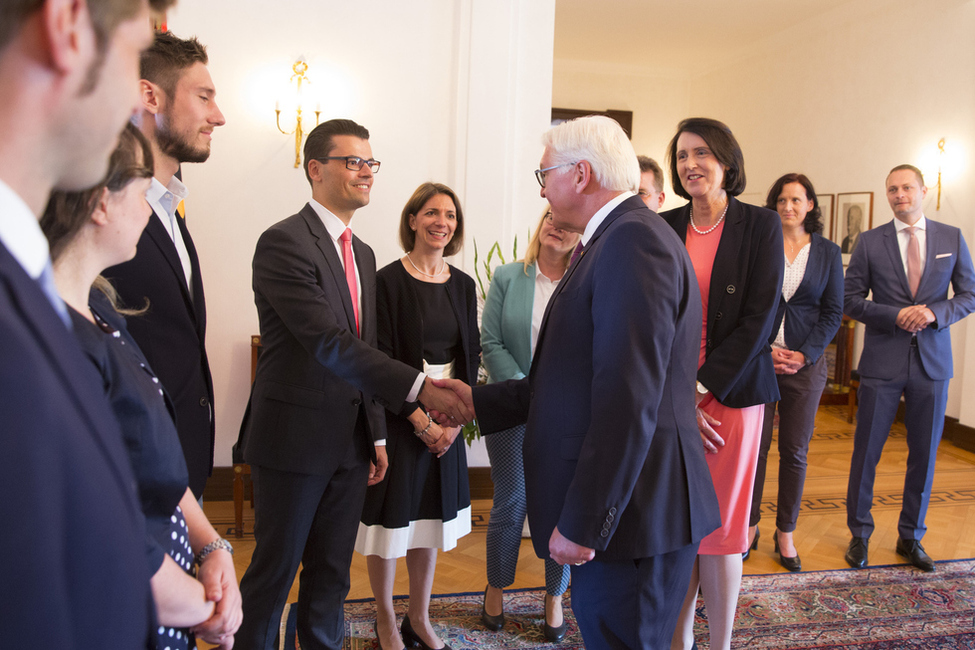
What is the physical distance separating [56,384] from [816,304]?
3.95 m

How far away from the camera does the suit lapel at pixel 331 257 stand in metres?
2.25

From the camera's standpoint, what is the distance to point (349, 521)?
229cm

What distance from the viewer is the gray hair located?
1729 mm

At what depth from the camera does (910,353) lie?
3820mm

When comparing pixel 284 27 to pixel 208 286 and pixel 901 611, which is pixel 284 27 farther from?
pixel 901 611

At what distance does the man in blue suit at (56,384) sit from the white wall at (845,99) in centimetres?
749

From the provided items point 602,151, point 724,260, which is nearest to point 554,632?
point 724,260

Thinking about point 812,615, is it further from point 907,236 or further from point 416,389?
point 907,236

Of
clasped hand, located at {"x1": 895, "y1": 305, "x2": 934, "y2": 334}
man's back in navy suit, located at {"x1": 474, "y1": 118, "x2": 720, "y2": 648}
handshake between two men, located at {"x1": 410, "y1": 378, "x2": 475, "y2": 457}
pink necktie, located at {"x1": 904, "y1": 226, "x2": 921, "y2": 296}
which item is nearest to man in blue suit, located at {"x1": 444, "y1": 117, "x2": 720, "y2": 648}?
man's back in navy suit, located at {"x1": 474, "y1": 118, "x2": 720, "y2": 648}

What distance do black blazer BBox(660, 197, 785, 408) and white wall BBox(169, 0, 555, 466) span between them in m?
2.19

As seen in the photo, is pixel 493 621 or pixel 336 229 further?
pixel 493 621

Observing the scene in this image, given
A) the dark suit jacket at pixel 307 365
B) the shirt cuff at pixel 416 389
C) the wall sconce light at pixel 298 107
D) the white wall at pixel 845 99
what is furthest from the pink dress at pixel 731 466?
the white wall at pixel 845 99

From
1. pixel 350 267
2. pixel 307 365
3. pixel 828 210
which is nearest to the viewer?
pixel 307 365

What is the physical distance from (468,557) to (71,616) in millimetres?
3443
